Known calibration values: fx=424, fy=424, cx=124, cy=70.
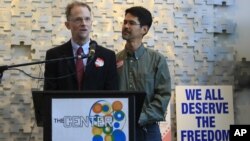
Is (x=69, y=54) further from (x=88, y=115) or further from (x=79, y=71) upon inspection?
(x=88, y=115)

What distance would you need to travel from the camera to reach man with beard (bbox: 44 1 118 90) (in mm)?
2428

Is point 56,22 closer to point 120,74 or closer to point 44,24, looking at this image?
point 44,24

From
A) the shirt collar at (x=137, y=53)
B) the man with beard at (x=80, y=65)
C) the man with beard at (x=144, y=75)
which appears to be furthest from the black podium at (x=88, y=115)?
the shirt collar at (x=137, y=53)

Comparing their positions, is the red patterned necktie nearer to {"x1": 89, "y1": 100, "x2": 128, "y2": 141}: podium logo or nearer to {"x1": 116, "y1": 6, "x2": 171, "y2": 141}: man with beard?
{"x1": 116, "y1": 6, "x2": 171, "y2": 141}: man with beard

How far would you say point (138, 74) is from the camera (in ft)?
9.07

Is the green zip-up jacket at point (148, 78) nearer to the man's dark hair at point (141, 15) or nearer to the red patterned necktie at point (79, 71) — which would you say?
the man's dark hair at point (141, 15)

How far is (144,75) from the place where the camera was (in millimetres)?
2750

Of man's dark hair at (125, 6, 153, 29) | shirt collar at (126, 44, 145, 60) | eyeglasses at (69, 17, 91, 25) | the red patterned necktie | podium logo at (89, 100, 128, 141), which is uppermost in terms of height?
man's dark hair at (125, 6, 153, 29)

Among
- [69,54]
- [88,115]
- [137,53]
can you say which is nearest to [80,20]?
[69,54]

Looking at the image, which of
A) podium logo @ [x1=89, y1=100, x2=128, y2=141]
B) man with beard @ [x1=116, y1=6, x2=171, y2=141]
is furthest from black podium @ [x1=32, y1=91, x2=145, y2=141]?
man with beard @ [x1=116, y1=6, x2=171, y2=141]

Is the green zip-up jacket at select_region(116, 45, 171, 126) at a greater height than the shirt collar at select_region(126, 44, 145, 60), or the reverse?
the shirt collar at select_region(126, 44, 145, 60)

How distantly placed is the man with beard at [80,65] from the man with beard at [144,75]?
20cm

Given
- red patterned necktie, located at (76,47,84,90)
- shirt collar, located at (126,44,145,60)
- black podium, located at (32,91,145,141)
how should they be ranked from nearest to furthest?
black podium, located at (32,91,145,141) < red patterned necktie, located at (76,47,84,90) < shirt collar, located at (126,44,145,60)

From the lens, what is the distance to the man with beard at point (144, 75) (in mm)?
2648
